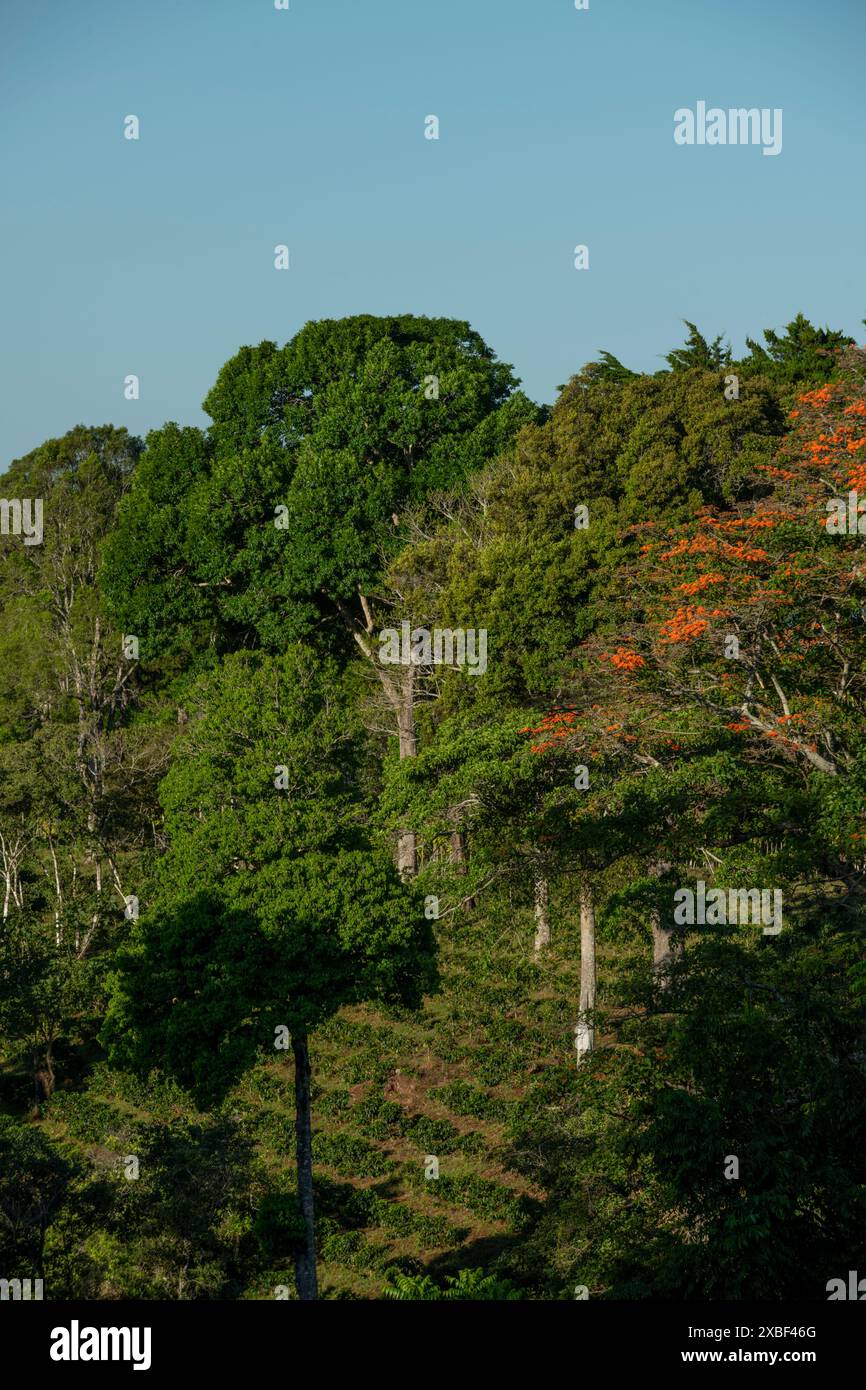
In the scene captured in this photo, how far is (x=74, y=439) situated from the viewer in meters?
62.8

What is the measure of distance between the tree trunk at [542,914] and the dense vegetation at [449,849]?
0.97 ft

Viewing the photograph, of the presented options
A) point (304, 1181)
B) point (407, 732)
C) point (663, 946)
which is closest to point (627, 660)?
point (663, 946)

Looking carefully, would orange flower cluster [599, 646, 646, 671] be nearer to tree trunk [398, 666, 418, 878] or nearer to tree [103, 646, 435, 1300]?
tree [103, 646, 435, 1300]

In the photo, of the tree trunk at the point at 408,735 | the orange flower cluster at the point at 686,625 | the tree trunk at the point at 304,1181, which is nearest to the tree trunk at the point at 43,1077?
the tree trunk at the point at 408,735

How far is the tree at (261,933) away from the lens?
72.3ft

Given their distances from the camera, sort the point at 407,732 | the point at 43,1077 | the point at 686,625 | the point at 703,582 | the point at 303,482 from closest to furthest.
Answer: the point at 686,625
the point at 703,582
the point at 43,1077
the point at 407,732
the point at 303,482

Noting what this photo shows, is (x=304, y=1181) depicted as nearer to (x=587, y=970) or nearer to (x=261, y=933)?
(x=261, y=933)

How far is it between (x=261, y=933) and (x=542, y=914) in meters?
9.47

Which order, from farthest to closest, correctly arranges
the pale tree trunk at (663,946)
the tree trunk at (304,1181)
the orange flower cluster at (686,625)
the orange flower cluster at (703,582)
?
the orange flower cluster at (703,582)
the orange flower cluster at (686,625)
the tree trunk at (304,1181)
the pale tree trunk at (663,946)

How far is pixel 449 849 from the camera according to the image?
104 ft

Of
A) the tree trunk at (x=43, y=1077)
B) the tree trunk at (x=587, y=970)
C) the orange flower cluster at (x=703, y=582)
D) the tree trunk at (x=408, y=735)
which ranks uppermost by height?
the orange flower cluster at (x=703, y=582)

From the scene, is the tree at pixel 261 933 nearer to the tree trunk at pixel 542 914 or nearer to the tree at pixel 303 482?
the tree trunk at pixel 542 914
